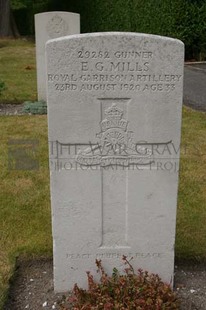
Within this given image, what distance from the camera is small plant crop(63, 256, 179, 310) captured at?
2699mm

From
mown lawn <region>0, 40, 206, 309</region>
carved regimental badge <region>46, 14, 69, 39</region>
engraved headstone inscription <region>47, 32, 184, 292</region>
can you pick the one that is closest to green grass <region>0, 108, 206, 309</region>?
mown lawn <region>0, 40, 206, 309</region>

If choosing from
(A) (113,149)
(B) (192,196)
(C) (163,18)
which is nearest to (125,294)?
(A) (113,149)

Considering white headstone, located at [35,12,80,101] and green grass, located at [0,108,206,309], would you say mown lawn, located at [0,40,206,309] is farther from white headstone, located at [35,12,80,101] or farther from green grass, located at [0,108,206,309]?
white headstone, located at [35,12,80,101]

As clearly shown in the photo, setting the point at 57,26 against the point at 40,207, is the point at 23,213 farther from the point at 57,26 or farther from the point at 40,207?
Result: the point at 57,26

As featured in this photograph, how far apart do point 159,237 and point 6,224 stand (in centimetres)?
169

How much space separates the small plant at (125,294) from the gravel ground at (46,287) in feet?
0.63

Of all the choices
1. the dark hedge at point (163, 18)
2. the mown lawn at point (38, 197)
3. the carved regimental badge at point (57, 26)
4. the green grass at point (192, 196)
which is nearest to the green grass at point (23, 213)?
the mown lawn at point (38, 197)

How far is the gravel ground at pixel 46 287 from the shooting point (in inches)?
121

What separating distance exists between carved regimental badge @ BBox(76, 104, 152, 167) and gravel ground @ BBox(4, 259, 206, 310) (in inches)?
39.9

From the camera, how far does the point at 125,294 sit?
279 centimetres

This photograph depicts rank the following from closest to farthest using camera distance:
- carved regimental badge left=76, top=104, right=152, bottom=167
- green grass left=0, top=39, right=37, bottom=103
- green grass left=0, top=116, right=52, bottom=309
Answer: carved regimental badge left=76, top=104, right=152, bottom=167
green grass left=0, top=116, right=52, bottom=309
green grass left=0, top=39, right=37, bottom=103

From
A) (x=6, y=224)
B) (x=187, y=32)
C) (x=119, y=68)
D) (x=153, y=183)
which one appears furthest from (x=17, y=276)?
(x=187, y=32)

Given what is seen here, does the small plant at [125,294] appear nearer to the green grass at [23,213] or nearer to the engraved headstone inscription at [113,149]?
the engraved headstone inscription at [113,149]

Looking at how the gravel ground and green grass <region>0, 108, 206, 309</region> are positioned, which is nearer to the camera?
the gravel ground
